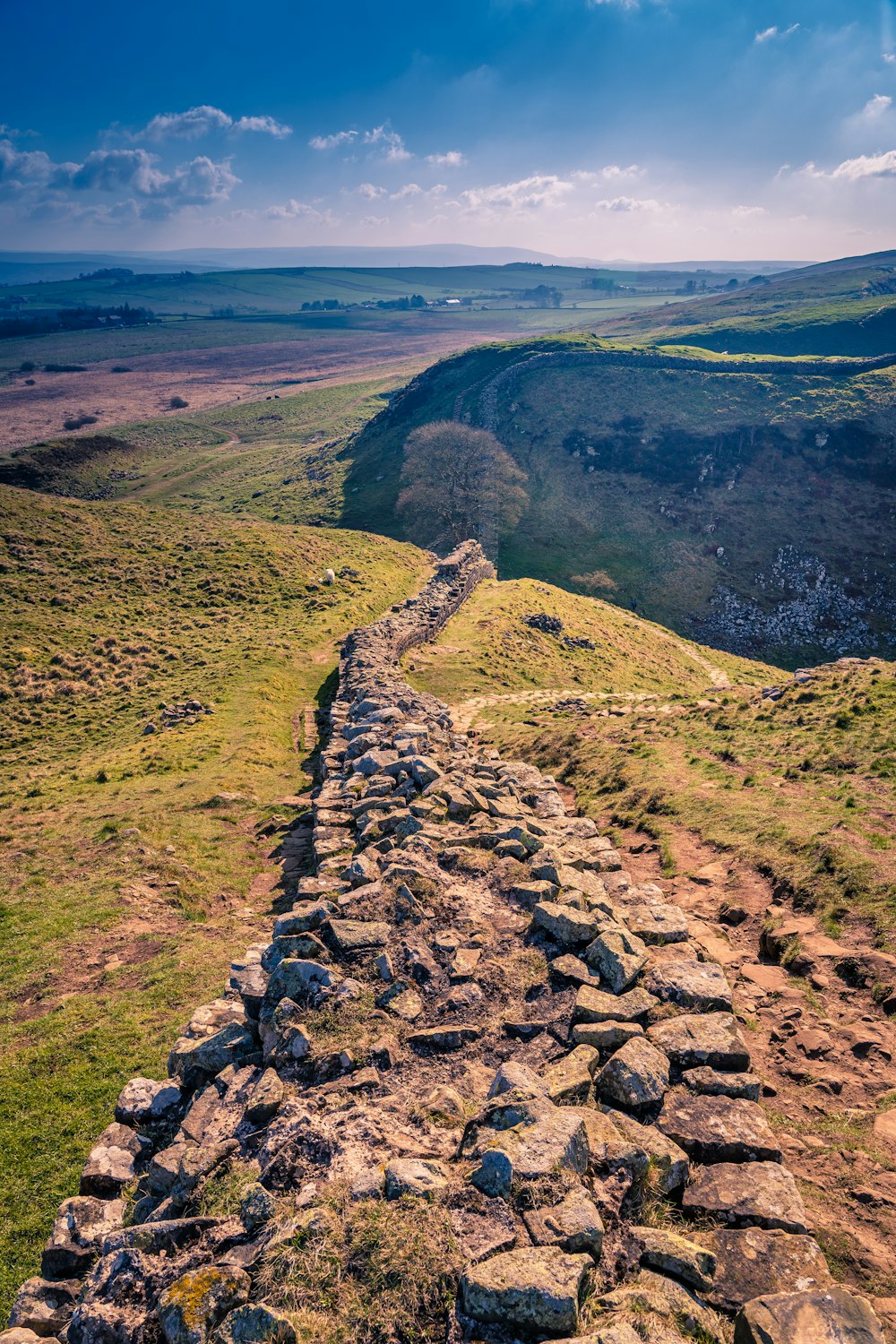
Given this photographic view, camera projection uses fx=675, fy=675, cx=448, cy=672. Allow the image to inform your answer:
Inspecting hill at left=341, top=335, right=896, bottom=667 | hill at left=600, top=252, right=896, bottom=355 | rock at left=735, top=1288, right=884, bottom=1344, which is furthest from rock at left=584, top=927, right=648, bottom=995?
hill at left=600, top=252, right=896, bottom=355

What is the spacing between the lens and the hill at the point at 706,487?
62531 millimetres

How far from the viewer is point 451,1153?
7547 mm

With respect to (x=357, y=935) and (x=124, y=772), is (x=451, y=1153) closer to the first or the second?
(x=357, y=935)

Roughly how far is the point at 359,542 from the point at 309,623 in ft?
71.5

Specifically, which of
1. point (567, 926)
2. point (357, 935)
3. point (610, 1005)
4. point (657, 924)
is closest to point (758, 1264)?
point (610, 1005)

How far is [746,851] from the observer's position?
15.9 metres

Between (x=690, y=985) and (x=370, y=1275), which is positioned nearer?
(x=370, y=1275)

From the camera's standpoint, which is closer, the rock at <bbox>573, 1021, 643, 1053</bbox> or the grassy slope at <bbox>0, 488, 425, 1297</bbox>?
the rock at <bbox>573, 1021, 643, 1053</bbox>

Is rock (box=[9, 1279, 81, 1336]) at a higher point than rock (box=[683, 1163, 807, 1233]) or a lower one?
lower

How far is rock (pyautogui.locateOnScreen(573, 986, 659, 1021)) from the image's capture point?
31.4 feet

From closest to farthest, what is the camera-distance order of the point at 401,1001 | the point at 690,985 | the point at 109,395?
the point at 401,1001 < the point at 690,985 < the point at 109,395

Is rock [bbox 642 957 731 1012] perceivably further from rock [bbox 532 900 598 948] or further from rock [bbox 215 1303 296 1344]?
rock [bbox 215 1303 296 1344]

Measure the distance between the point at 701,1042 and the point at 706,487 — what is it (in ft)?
249

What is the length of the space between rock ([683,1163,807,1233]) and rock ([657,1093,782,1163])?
6.5 inches
